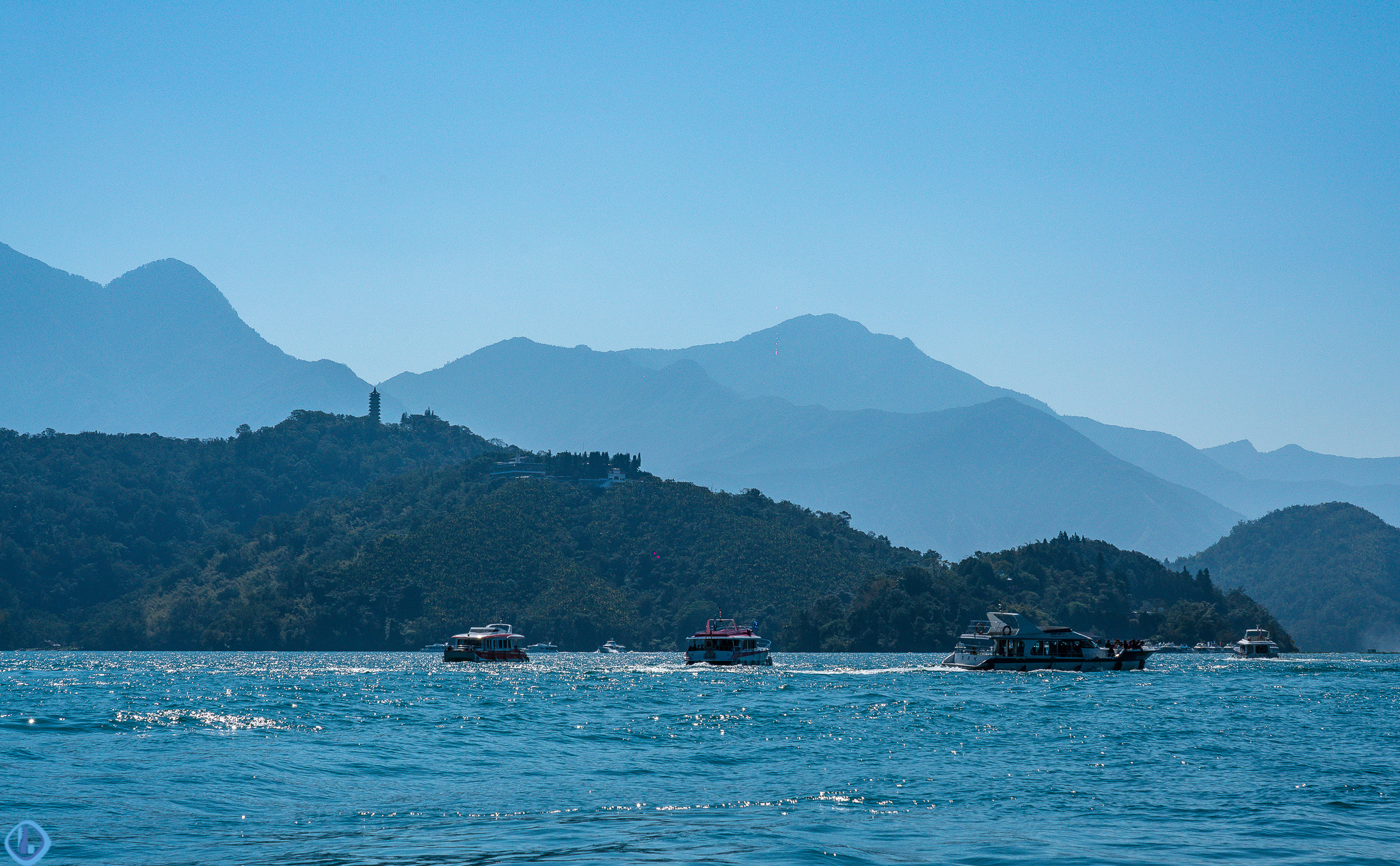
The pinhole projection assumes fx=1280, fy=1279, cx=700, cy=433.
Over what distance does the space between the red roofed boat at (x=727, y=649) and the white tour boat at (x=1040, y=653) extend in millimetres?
25308

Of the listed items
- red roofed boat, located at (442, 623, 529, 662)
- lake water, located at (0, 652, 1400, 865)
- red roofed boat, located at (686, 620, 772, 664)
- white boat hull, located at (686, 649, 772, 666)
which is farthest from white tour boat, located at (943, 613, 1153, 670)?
red roofed boat, located at (442, 623, 529, 662)

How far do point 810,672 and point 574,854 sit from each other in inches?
4317

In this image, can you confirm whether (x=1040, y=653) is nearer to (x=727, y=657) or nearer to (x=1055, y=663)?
(x=1055, y=663)

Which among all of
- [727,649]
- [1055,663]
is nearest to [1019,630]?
[1055,663]

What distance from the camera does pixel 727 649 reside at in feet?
512

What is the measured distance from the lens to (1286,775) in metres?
47.0

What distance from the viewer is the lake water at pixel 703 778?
33531mm

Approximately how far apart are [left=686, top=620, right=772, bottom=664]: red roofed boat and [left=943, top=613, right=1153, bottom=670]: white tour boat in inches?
996

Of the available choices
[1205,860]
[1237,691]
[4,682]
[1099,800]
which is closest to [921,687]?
[1237,691]

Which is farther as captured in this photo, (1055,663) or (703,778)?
(1055,663)

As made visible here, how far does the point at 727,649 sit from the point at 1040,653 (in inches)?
1456

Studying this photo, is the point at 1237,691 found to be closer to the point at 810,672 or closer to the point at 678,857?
the point at 810,672

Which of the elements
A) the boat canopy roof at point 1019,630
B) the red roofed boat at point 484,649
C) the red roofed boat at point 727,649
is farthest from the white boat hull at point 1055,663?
the red roofed boat at point 484,649

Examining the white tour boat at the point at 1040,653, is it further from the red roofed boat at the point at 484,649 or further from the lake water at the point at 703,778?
the red roofed boat at the point at 484,649
